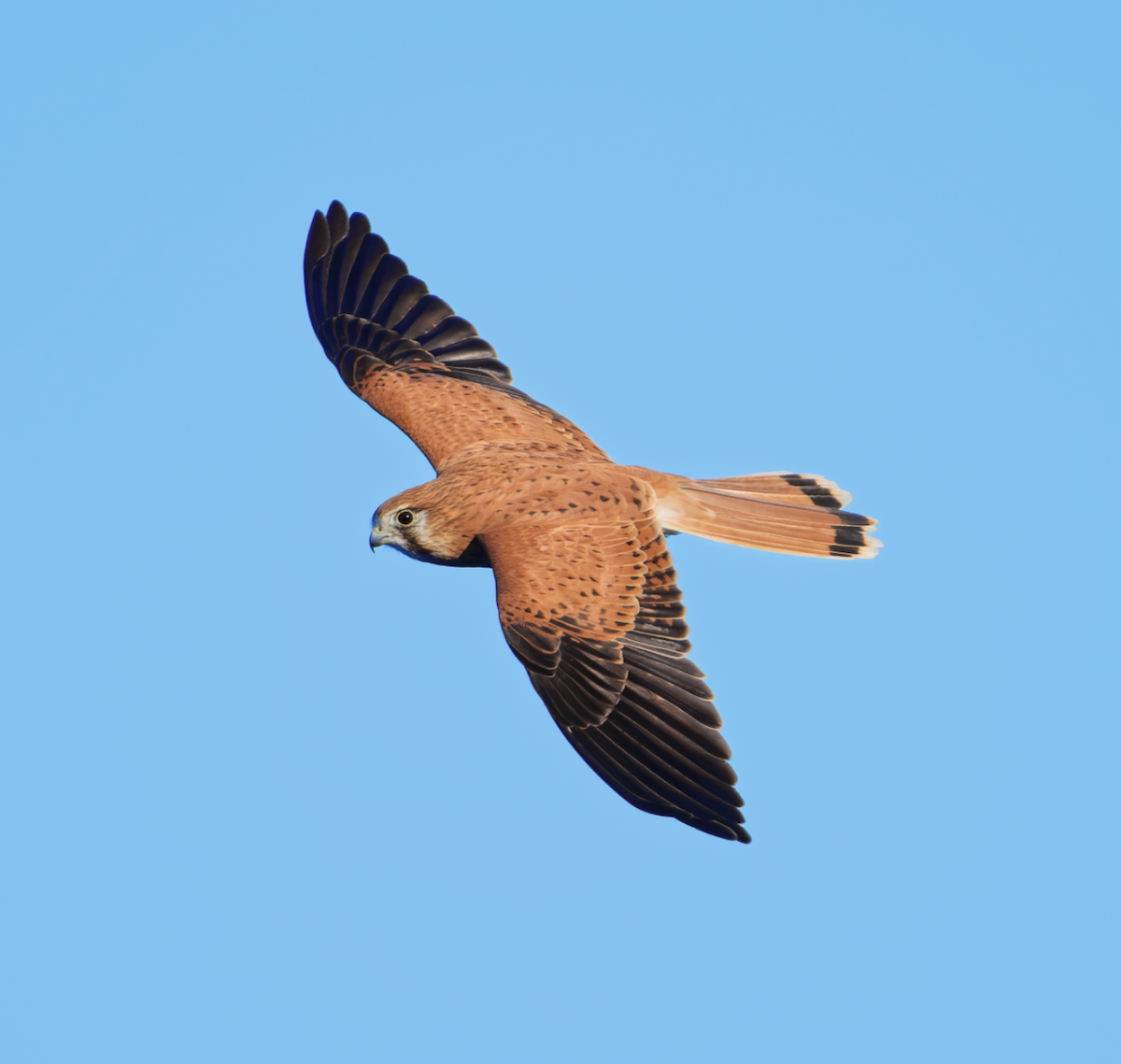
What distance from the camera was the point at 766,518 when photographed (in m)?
7.88

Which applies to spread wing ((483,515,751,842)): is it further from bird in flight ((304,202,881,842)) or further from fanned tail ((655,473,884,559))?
fanned tail ((655,473,884,559))

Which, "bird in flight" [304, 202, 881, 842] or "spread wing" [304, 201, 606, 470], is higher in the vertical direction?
"spread wing" [304, 201, 606, 470]

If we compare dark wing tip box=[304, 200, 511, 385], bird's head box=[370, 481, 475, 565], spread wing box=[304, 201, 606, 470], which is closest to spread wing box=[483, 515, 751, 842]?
bird's head box=[370, 481, 475, 565]

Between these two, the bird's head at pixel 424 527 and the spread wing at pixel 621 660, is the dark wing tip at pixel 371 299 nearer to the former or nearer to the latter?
the bird's head at pixel 424 527

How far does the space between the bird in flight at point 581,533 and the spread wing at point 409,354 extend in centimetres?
1

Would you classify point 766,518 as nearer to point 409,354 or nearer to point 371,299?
point 409,354

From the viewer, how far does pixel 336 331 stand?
9.77 m

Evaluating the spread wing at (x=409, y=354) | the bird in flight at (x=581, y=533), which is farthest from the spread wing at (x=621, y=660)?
the spread wing at (x=409, y=354)

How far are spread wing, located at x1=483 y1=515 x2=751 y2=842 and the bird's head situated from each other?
9.9 inches

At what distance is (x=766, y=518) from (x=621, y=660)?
134cm

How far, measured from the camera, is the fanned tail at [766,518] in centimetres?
780

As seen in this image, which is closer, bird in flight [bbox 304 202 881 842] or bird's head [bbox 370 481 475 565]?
bird in flight [bbox 304 202 881 842]

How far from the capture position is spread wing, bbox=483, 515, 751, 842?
668 cm

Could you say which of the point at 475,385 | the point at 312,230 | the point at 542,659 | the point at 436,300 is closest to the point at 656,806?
the point at 542,659
